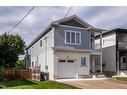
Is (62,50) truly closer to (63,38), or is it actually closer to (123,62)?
(63,38)

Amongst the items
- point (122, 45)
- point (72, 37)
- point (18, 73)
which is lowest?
point (18, 73)

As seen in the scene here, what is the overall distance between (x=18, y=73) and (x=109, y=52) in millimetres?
9586

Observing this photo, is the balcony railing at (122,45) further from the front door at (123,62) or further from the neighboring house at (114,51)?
the front door at (123,62)

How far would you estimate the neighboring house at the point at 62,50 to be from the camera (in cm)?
1428

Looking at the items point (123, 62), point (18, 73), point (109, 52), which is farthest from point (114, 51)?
point (18, 73)

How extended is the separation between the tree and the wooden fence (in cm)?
67

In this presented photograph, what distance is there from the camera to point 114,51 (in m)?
22.5

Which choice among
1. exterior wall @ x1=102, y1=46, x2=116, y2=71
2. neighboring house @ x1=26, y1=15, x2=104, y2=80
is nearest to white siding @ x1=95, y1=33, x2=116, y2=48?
exterior wall @ x1=102, y1=46, x2=116, y2=71

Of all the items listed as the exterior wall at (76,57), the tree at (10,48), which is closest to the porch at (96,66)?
the exterior wall at (76,57)

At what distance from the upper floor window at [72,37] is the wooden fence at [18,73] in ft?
10.2

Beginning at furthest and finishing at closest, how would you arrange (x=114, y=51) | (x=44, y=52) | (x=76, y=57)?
(x=114, y=51)
(x=76, y=57)
(x=44, y=52)
